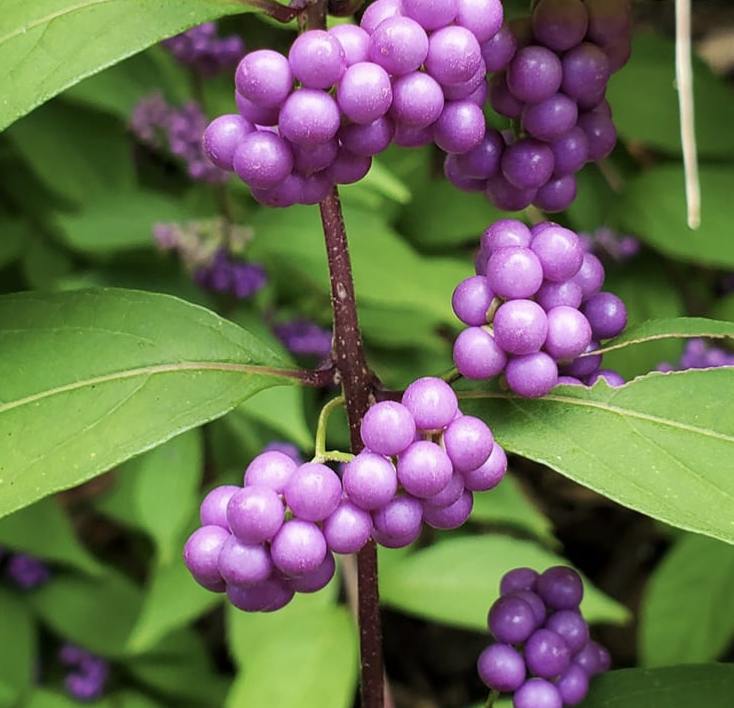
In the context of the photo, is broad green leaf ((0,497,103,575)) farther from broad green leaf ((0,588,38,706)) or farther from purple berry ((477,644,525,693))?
purple berry ((477,644,525,693))

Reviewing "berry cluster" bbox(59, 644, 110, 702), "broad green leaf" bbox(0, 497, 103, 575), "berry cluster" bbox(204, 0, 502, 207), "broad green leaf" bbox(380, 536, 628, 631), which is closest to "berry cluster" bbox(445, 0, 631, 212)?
"berry cluster" bbox(204, 0, 502, 207)

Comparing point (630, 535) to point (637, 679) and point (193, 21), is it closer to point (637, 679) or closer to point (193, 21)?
point (637, 679)

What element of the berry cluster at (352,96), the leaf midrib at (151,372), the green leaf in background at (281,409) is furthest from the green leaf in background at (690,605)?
the berry cluster at (352,96)

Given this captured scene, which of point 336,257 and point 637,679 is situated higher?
point 336,257

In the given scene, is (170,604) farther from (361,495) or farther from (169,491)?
(361,495)

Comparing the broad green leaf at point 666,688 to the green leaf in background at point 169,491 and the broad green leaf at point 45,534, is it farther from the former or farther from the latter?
the broad green leaf at point 45,534

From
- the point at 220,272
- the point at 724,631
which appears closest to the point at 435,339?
the point at 220,272

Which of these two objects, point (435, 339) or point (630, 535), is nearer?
point (435, 339)

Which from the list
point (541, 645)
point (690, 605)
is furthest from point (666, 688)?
point (690, 605)
